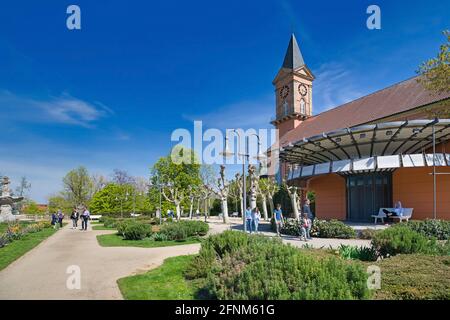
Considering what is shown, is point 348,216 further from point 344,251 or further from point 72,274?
point 72,274

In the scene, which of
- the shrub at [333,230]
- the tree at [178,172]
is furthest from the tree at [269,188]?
the shrub at [333,230]

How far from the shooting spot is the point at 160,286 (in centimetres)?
662

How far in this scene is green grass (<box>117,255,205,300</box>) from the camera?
5867 mm

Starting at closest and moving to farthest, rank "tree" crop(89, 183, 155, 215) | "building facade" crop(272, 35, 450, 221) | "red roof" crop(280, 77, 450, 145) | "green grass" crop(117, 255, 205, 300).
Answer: "green grass" crop(117, 255, 205, 300)
"building facade" crop(272, 35, 450, 221)
"red roof" crop(280, 77, 450, 145)
"tree" crop(89, 183, 155, 215)

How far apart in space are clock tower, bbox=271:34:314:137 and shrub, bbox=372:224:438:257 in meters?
41.2

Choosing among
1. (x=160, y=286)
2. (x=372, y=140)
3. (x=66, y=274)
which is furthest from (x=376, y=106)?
(x=66, y=274)

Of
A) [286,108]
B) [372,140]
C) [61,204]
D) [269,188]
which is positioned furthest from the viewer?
[61,204]

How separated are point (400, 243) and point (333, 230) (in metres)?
7.13

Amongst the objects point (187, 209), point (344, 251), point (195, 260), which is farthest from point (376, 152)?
point (187, 209)

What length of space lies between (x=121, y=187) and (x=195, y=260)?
5132 centimetres

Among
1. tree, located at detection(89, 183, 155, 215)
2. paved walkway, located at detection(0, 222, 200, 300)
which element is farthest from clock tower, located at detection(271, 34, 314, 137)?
paved walkway, located at detection(0, 222, 200, 300)

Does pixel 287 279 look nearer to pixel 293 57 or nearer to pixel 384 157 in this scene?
pixel 384 157

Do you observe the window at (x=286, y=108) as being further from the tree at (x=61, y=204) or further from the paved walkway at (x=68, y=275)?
the tree at (x=61, y=204)

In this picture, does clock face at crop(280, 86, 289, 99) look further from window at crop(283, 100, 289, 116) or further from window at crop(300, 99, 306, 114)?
window at crop(300, 99, 306, 114)
